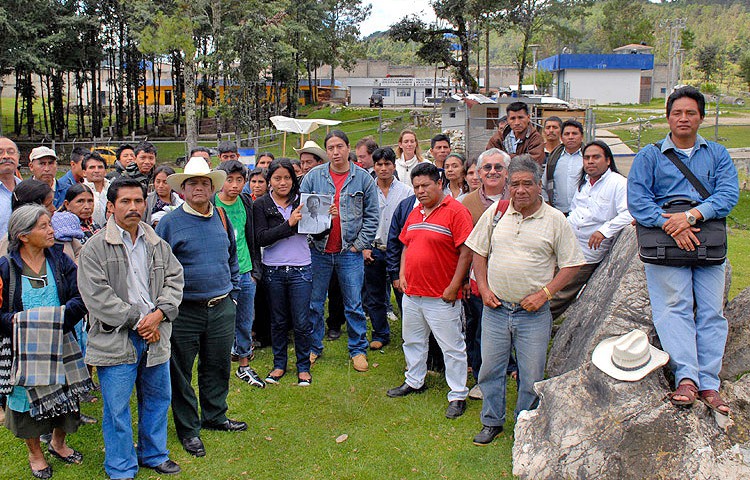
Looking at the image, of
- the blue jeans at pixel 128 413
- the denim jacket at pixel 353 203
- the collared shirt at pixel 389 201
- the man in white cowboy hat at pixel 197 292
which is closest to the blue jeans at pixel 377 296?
the collared shirt at pixel 389 201

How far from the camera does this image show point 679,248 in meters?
4.30

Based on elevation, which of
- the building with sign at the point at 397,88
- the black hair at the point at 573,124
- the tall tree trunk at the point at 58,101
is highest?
the building with sign at the point at 397,88

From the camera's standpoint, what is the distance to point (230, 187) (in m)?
5.94

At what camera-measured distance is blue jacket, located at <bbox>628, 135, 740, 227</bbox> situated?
4.24m

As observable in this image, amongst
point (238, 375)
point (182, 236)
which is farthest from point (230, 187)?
point (238, 375)

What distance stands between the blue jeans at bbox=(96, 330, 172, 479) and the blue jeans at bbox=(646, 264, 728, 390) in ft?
11.4

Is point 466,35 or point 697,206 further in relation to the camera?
point 466,35

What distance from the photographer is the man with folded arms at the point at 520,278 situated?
15.2 feet

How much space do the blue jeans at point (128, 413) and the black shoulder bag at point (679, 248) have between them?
3.44 m

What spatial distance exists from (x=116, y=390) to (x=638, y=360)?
11.3ft

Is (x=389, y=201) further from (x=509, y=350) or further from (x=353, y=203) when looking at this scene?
(x=509, y=350)

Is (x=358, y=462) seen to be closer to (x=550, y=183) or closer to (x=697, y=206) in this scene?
(x=697, y=206)

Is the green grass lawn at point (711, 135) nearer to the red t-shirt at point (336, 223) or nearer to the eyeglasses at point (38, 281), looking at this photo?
the red t-shirt at point (336, 223)

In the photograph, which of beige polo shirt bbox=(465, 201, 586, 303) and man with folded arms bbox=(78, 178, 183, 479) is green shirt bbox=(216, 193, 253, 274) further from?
beige polo shirt bbox=(465, 201, 586, 303)
